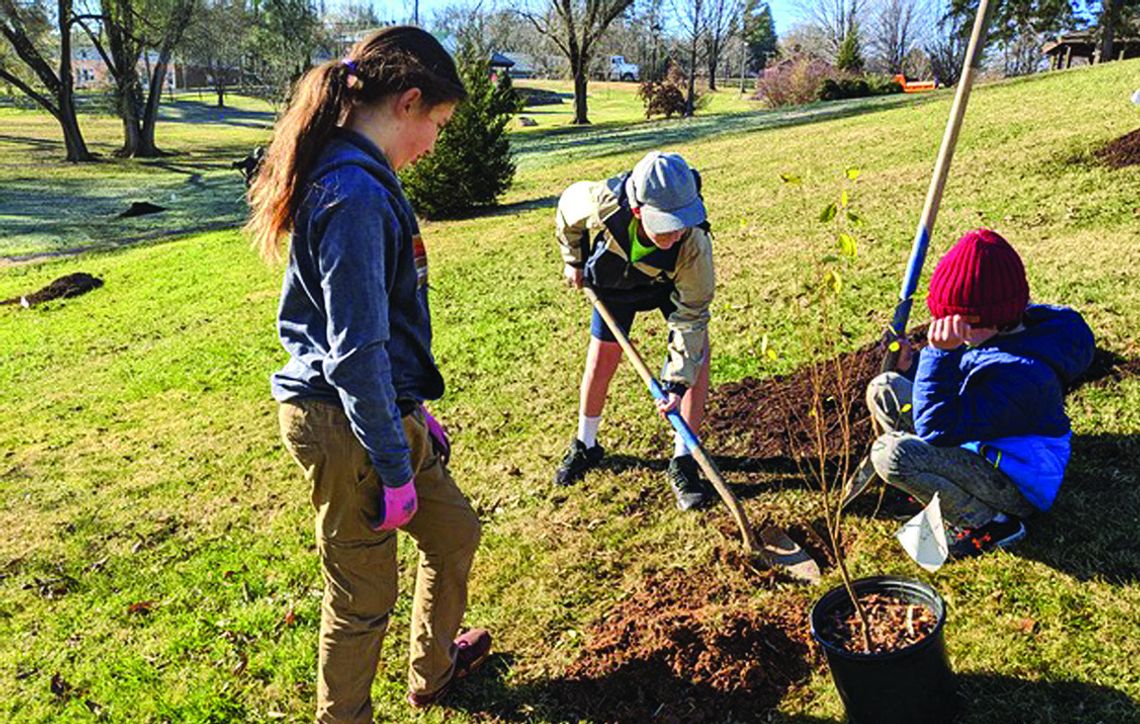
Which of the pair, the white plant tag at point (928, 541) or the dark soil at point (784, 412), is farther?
the dark soil at point (784, 412)

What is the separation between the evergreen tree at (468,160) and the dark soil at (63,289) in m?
4.86

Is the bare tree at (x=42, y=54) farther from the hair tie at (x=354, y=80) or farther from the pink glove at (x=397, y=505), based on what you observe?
the pink glove at (x=397, y=505)

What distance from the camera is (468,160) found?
13.7 meters

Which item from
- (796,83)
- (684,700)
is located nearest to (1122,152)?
(684,700)

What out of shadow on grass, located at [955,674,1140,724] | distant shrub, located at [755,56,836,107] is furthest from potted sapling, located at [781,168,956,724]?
distant shrub, located at [755,56,836,107]

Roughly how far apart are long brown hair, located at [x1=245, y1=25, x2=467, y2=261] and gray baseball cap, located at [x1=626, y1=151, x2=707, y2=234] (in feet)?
4.39

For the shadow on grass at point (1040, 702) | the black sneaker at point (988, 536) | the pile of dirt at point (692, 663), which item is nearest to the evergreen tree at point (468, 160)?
the pile of dirt at point (692, 663)

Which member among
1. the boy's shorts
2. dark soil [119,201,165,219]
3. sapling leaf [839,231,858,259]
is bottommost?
dark soil [119,201,165,219]

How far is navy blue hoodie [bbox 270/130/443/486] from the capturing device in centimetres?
217

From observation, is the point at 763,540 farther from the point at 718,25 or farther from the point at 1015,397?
the point at 718,25

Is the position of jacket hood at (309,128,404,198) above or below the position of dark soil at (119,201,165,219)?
above

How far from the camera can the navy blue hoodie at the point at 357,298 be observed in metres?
2.17

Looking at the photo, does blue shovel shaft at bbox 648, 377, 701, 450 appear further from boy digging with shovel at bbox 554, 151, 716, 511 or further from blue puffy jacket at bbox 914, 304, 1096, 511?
blue puffy jacket at bbox 914, 304, 1096, 511

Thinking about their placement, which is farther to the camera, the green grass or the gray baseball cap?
the gray baseball cap
